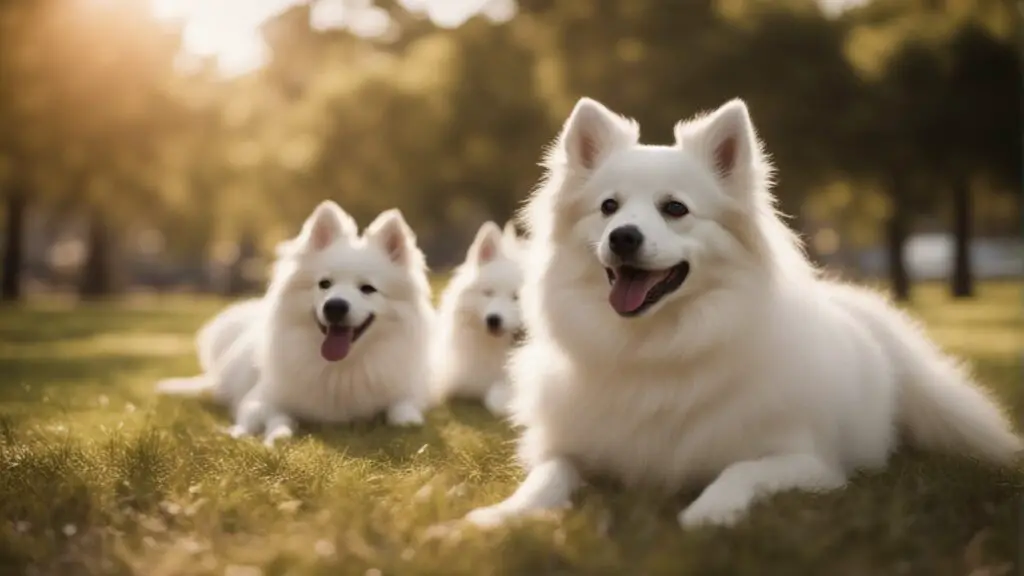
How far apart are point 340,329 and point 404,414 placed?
0.76m

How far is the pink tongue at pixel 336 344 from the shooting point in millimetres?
6301

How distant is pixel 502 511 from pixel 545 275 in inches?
45.0

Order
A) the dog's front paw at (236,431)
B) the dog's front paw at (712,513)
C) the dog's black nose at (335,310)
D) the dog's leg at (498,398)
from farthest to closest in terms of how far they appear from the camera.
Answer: the dog's leg at (498,398)
the dog's black nose at (335,310)
the dog's front paw at (236,431)
the dog's front paw at (712,513)

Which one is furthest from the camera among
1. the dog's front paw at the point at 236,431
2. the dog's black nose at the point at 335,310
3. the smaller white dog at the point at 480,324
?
the smaller white dog at the point at 480,324

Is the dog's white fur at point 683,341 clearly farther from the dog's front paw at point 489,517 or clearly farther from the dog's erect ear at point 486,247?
the dog's erect ear at point 486,247

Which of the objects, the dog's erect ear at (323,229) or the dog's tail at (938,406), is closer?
the dog's tail at (938,406)

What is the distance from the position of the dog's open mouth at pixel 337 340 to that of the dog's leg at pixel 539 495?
250cm

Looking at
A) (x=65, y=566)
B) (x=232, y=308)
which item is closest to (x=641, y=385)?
(x=65, y=566)

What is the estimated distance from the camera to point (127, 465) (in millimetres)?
4641

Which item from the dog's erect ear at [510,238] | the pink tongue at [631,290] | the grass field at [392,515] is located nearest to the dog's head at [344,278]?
the grass field at [392,515]

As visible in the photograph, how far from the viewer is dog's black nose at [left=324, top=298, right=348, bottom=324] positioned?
614 cm

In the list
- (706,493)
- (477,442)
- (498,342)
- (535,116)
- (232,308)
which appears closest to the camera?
(706,493)

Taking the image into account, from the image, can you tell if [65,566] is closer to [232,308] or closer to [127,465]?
[127,465]

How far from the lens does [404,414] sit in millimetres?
6391
